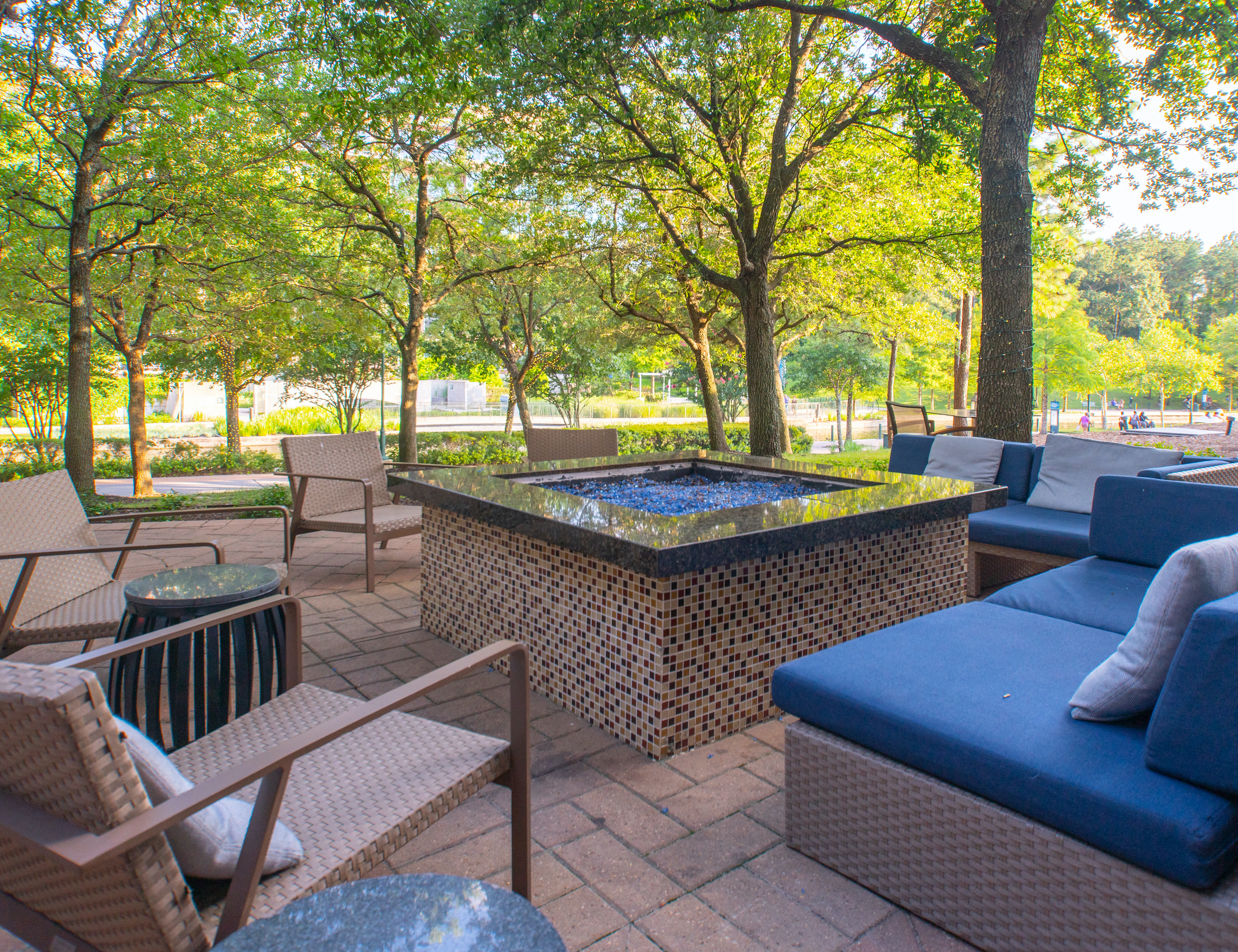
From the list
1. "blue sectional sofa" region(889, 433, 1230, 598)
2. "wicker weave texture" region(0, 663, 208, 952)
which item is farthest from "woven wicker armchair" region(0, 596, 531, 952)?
"blue sectional sofa" region(889, 433, 1230, 598)

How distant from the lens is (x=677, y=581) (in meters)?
2.32

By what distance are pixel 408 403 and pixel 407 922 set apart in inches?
395

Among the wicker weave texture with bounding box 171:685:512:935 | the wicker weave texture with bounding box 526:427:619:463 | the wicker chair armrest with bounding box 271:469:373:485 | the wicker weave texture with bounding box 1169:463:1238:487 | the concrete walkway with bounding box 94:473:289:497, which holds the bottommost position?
the concrete walkway with bounding box 94:473:289:497

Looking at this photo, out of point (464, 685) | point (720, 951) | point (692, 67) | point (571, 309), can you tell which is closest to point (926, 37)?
point (692, 67)

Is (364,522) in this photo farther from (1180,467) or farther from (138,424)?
(138,424)

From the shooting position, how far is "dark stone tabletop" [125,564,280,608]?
2215 mm

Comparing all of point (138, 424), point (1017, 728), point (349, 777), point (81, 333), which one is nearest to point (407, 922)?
point (349, 777)

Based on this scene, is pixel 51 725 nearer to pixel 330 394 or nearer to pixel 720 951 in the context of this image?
pixel 720 951

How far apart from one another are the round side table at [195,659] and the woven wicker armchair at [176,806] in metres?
0.55

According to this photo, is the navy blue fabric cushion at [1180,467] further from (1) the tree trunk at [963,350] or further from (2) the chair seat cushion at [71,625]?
(1) the tree trunk at [963,350]

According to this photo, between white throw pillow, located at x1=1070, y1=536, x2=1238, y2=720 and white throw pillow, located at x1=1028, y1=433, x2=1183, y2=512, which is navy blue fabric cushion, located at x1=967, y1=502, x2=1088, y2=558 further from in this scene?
white throw pillow, located at x1=1070, y1=536, x2=1238, y2=720

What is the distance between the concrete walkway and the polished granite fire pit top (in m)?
8.41

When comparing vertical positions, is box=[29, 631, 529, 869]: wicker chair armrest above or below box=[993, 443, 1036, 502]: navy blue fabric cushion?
below

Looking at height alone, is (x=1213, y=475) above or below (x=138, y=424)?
below
